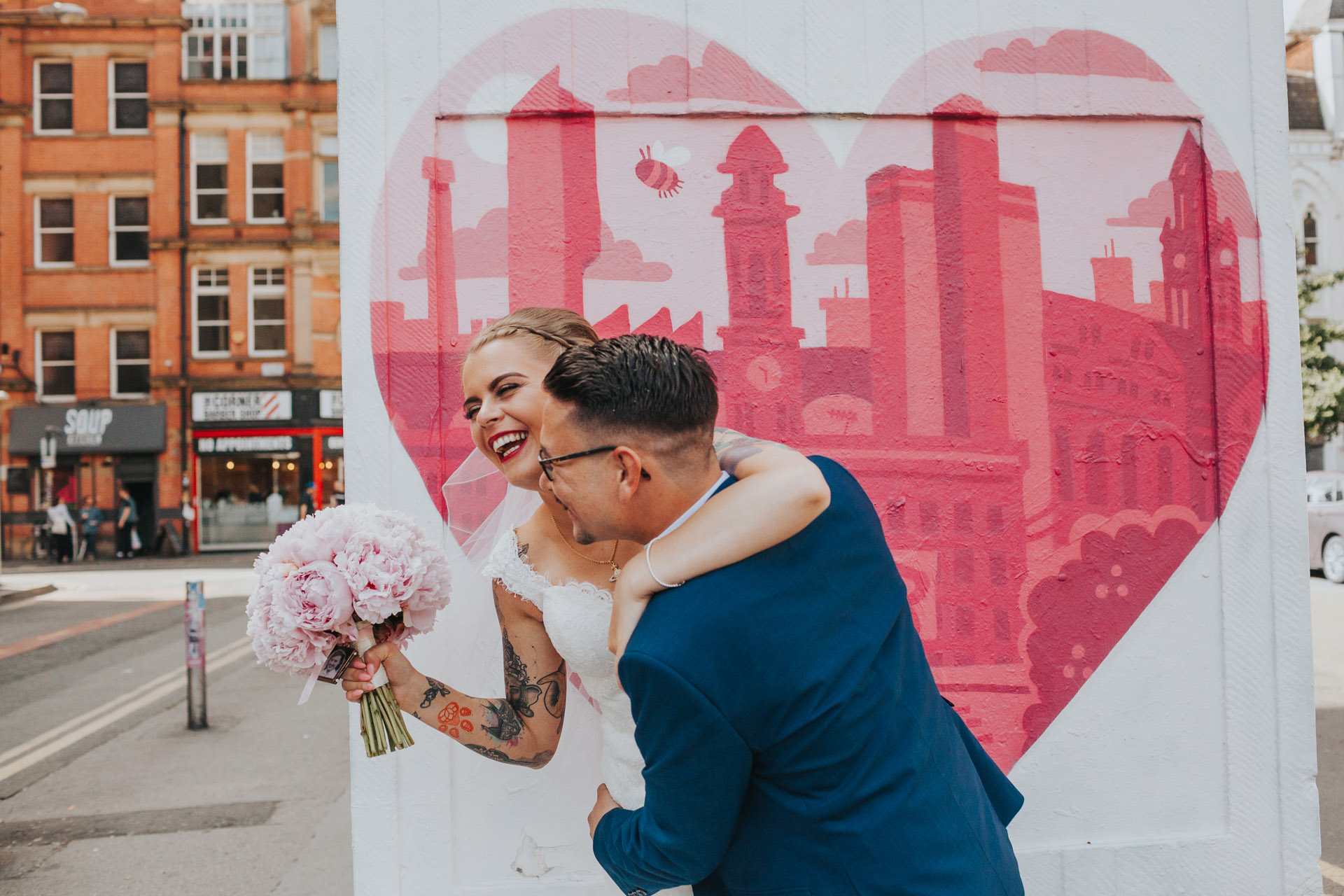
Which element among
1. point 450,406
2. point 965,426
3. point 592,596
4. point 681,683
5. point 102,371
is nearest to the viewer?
point 681,683

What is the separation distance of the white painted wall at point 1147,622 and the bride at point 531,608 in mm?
594

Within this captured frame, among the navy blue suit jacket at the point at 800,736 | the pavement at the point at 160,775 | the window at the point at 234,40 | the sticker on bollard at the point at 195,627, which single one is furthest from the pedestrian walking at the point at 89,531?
the navy blue suit jacket at the point at 800,736

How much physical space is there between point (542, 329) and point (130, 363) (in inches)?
1011

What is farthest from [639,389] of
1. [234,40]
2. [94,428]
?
[234,40]

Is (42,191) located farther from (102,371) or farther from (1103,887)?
(1103,887)

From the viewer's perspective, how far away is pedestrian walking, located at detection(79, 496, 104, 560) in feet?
70.6

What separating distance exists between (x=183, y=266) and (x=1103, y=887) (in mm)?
26249

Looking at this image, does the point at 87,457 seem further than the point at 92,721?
Yes

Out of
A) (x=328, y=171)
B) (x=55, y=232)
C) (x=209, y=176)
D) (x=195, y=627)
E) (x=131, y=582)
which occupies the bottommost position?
(x=131, y=582)

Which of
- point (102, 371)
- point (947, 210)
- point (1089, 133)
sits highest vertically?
point (102, 371)

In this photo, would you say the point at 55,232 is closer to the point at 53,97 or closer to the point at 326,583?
the point at 53,97

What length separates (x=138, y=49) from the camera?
76.7ft

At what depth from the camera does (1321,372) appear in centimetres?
1922

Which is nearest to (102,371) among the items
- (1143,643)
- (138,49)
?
(138,49)
